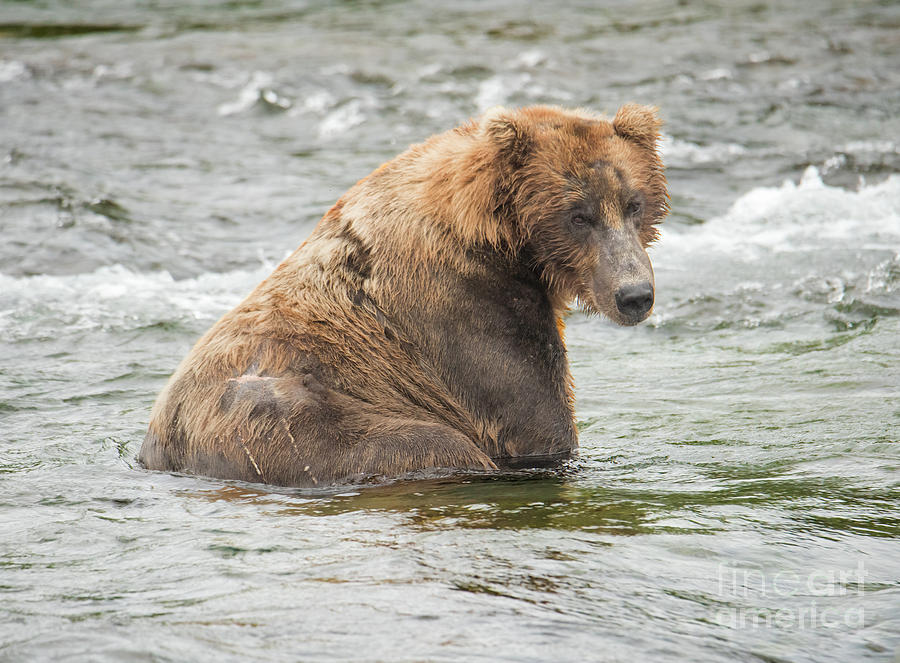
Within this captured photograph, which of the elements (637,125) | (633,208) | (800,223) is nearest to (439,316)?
(633,208)

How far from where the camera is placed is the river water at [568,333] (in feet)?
11.5

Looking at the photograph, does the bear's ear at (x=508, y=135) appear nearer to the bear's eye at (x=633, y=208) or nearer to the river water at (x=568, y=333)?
the bear's eye at (x=633, y=208)

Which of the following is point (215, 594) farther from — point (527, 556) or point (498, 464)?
point (498, 464)

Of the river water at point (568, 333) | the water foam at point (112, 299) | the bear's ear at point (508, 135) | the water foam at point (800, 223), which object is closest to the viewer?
the river water at point (568, 333)

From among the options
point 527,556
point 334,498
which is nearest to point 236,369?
point 334,498

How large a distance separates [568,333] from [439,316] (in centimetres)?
355

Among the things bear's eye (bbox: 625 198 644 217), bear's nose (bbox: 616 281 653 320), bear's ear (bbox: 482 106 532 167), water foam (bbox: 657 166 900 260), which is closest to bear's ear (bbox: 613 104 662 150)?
bear's eye (bbox: 625 198 644 217)

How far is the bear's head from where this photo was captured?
512 centimetres

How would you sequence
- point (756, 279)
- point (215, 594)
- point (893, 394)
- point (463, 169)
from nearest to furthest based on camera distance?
point (215, 594), point (463, 169), point (893, 394), point (756, 279)

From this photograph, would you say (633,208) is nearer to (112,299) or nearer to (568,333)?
(568,333)

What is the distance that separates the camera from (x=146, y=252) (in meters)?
10.5

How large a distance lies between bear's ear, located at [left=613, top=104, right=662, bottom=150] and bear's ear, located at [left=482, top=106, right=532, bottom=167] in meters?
0.49

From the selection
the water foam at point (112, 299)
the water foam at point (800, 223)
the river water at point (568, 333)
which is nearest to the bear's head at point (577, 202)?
the river water at point (568, 333)

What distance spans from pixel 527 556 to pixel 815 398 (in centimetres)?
315
